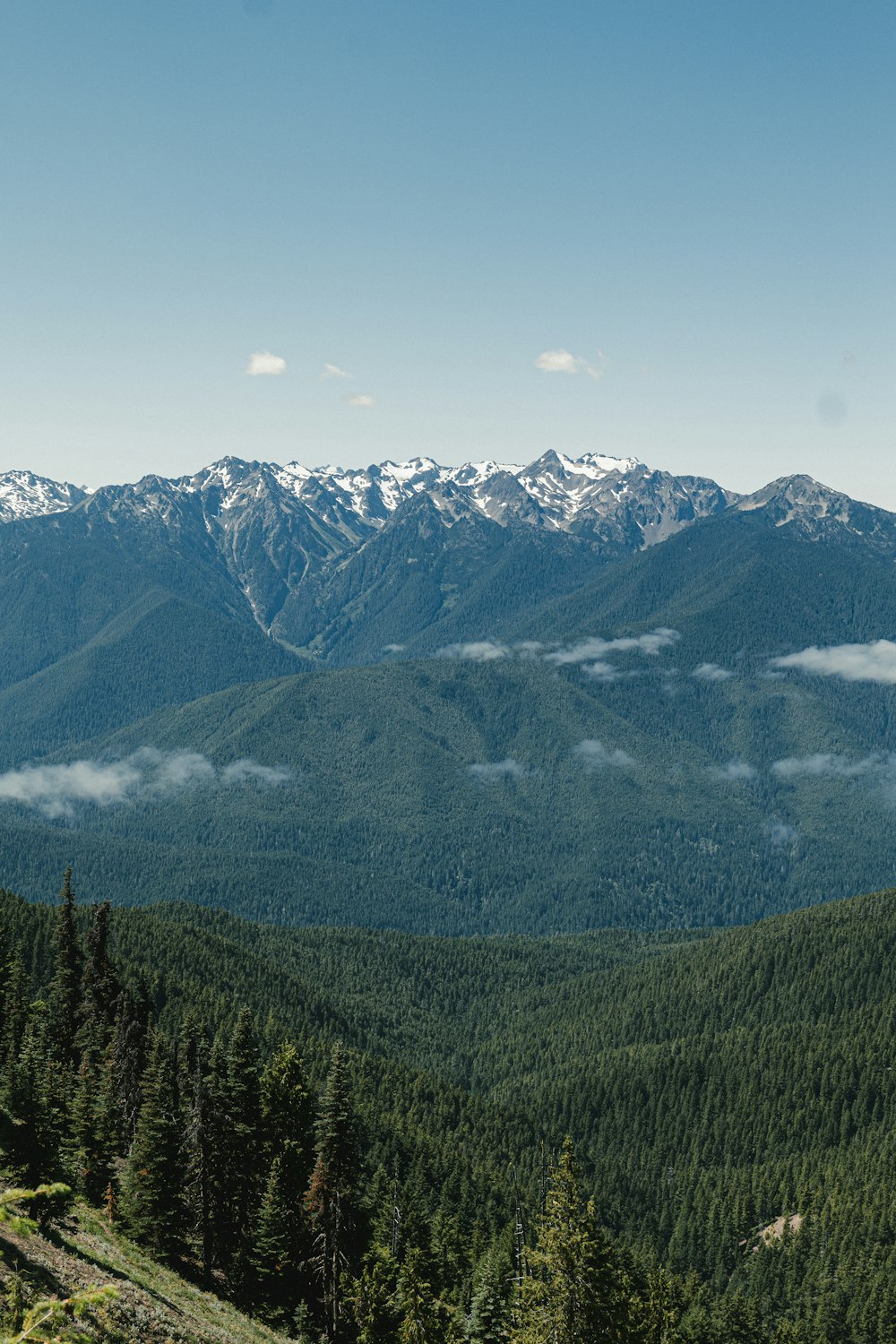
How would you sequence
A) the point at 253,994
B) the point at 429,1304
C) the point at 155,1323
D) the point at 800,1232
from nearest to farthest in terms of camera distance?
1. the point at 155,1323
2. the point at 429,1304
3. the point at 800,1232
4. the point at 253,994

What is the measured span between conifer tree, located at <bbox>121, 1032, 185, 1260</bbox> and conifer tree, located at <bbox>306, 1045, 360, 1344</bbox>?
842cm

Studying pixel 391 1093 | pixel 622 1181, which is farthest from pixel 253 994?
pixel 622 1181

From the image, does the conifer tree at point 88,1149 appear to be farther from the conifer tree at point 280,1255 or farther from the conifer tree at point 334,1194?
the conifer tree at point 334,1194

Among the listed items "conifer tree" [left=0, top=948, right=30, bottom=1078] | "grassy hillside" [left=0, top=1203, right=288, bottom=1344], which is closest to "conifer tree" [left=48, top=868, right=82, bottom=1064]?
"conifer tree" [left=0, top=948, right=30, bottom=1078]

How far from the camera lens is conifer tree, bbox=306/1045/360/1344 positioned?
61531mm

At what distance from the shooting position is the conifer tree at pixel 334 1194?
6153cm

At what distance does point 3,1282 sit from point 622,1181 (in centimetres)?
18707

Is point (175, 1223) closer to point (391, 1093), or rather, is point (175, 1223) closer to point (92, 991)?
point (92, 991)

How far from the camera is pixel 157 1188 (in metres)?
62.2

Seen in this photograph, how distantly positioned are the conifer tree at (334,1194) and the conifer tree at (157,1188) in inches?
332

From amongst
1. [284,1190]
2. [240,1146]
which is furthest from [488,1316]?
[240,1146]

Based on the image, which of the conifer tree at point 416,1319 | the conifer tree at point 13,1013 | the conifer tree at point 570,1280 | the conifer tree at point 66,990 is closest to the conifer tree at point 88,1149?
the conifer tree at point 13,1013

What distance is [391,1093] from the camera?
175m

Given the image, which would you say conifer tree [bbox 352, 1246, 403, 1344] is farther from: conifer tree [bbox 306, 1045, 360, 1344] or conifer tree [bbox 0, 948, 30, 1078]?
conifer tree [bbox 0, 948, 30, 1078]
